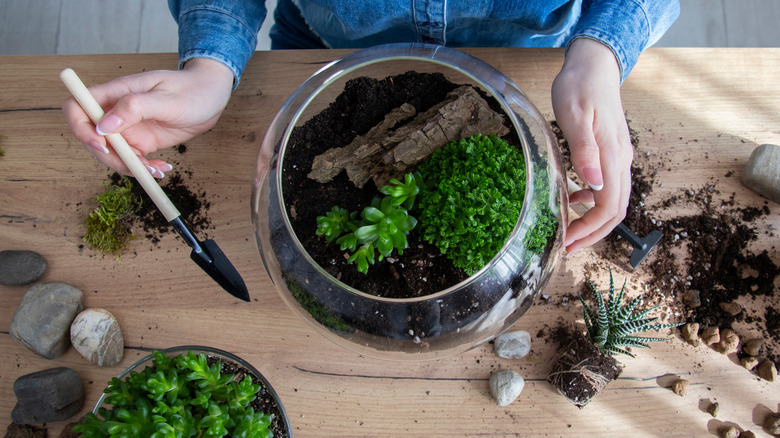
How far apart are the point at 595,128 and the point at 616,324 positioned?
0.40m

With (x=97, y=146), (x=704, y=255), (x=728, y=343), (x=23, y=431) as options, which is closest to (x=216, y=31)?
(x=97, y=146)

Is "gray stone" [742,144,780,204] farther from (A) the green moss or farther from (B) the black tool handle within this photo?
(B) the black tool handle

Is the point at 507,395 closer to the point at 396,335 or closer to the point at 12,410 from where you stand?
the point at 396,335

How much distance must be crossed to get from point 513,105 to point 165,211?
0.70m

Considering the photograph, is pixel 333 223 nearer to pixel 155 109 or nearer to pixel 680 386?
pixel 155 109

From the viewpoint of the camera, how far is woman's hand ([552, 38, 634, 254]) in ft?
2.85

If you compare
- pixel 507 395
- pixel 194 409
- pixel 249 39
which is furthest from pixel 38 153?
pixel 507 395

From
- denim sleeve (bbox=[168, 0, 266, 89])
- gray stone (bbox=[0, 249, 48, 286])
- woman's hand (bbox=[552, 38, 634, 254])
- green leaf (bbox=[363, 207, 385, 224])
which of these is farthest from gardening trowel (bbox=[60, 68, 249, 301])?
woman's hand (bbox=[552, 38, 634, 254])

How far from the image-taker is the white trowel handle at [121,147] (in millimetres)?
799

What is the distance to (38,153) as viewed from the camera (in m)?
1.11

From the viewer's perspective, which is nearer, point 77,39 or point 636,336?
point 636,336

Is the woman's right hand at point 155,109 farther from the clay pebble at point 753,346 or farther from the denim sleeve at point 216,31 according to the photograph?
the clay pebble at point 753,346

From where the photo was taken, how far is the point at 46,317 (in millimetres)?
1012

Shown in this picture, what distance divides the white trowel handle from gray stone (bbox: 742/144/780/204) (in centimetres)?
121
